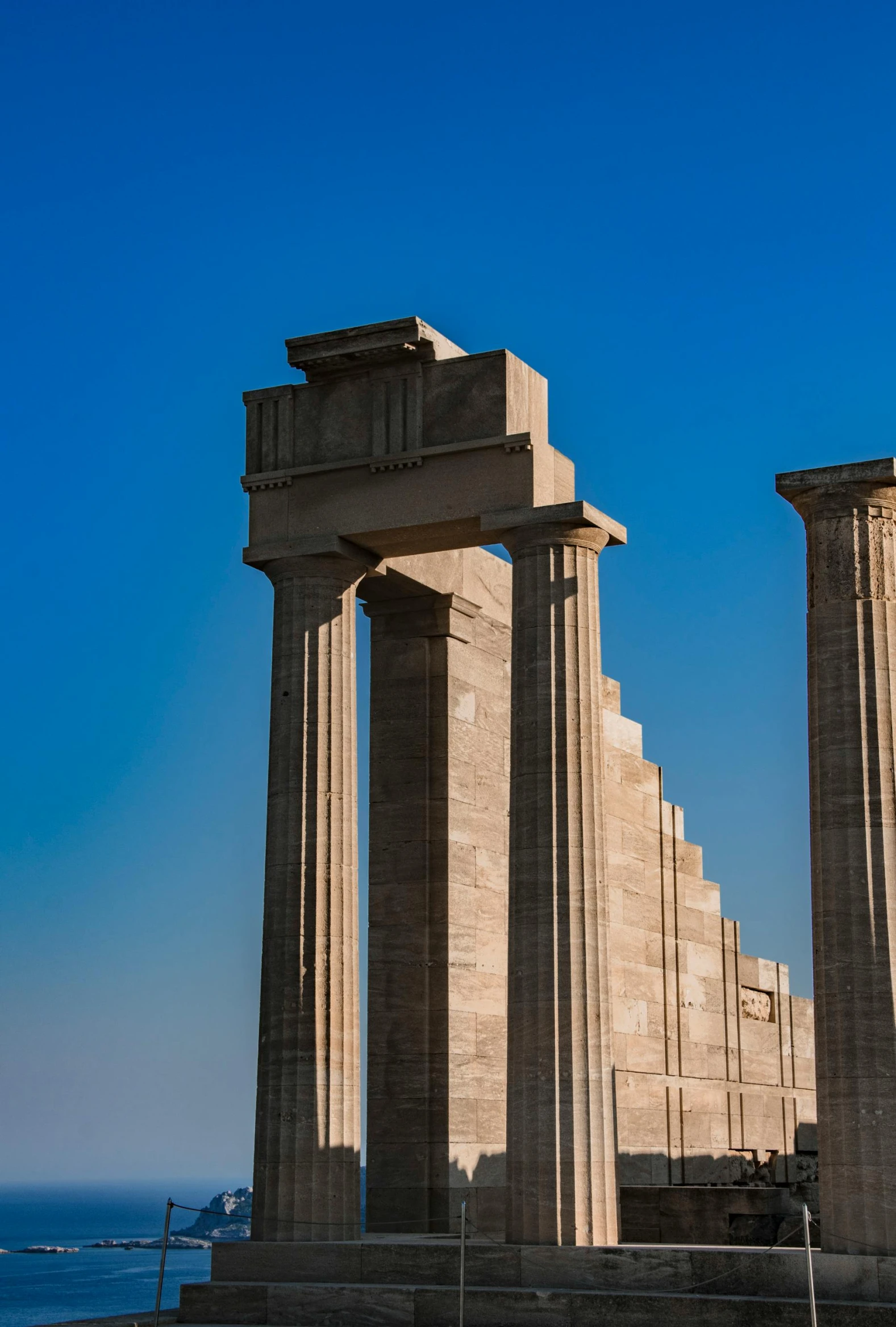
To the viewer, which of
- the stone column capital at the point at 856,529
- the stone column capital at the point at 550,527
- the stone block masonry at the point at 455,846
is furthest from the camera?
the stone column capital at the point at 550,527

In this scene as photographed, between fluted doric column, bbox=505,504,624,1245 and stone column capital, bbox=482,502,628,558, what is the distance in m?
0.04

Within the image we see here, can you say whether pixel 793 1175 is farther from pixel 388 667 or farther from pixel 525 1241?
pixel 388 667

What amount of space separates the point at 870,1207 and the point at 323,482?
658 inches

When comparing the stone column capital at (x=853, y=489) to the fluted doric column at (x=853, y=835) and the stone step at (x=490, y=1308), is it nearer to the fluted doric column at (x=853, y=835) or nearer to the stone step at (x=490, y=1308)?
the fluted doric column at (x=853, y=835)

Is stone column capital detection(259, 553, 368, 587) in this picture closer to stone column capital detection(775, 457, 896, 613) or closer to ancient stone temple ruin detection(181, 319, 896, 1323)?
ancient stone temple ruin detection(181, 319, 896, 1323)

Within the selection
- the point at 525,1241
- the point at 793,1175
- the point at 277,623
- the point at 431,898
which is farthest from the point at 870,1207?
the point at 277,623

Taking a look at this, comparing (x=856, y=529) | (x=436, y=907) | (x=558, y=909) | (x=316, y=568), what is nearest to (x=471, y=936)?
(x=436, y=907)

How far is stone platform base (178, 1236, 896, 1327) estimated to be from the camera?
27.6m

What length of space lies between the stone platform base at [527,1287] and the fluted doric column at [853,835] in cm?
107

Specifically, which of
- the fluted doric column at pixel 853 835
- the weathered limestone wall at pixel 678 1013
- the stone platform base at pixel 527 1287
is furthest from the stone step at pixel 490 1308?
the weathered limestone wall at pixel 678 1013

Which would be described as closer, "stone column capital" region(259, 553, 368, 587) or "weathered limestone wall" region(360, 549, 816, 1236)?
"stone column capital" region(259, 553, 368, 587)

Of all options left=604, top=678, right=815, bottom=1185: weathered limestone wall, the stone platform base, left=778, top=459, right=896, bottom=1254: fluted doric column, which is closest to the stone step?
the stone platform base

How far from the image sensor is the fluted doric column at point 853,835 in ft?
92.7

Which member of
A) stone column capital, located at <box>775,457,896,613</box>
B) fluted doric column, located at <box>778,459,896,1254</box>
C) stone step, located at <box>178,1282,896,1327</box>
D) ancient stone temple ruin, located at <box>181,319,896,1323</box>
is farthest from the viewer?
ancient stone temple ruin, located at <box>181,319,896,1323</box>
